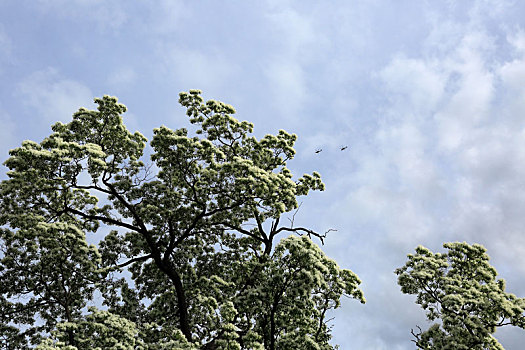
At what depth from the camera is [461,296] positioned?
818 inches

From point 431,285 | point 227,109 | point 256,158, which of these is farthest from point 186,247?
point 431,285

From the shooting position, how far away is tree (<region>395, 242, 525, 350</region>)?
20469mm

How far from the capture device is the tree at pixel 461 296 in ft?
67.2

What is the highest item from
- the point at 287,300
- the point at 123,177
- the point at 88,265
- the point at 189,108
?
the point at 189,108

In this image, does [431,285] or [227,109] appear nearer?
[431,285]

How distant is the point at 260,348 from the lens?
1842cm

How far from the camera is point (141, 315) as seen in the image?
23719 mm

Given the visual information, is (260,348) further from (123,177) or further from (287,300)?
(123,177)

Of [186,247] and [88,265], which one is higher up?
[186,247]

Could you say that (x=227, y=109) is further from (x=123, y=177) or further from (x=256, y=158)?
(x=123, y=177)

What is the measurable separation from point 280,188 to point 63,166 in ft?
32.7

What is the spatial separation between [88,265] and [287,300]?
8948 mm

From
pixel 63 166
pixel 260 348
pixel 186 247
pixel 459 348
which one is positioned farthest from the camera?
pixel 186 247

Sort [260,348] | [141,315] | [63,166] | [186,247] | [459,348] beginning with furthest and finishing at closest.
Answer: [186,247] < [141,315] < [63,166] < [459,348] < [260,348]
